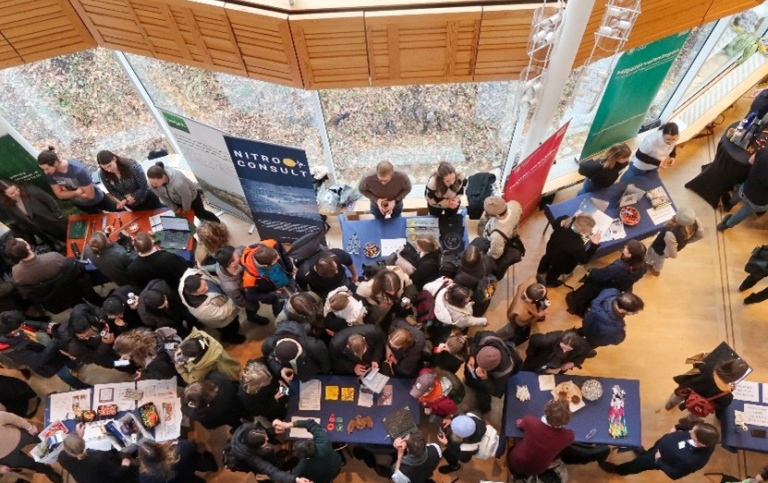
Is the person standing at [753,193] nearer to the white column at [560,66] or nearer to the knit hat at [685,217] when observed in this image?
the knit hat at [685,217]

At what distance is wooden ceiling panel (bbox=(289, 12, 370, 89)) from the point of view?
5262 mm

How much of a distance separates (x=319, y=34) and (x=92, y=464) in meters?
4.35

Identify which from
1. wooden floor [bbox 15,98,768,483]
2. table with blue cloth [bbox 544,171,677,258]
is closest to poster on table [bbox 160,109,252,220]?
wooden floor [bbox 15,98,768,483]

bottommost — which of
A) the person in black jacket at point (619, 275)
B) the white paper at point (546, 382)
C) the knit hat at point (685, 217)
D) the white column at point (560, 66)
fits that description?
the white paper at point (546, 382)

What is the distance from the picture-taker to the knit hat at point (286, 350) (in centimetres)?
488

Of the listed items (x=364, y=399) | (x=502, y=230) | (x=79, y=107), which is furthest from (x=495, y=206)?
(x=79, y=107)

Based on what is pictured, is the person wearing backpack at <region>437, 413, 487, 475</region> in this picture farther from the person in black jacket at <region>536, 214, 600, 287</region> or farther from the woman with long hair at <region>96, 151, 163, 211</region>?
the woman with long hair at <region>96, 151, 163, 211</region>

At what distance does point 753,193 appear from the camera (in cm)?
680

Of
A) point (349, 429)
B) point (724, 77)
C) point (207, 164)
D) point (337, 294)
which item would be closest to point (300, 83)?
point (207, 164)

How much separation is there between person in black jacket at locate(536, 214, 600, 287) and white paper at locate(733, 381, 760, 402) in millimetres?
1899

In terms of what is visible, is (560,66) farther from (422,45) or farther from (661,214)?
(661,214)

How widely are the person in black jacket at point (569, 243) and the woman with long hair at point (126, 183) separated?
4.65 m

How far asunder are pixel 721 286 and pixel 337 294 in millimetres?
5050

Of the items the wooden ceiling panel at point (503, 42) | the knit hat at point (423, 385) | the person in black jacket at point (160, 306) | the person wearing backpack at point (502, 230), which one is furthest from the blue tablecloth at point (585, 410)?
the person in black jacket at point (160, 306)
